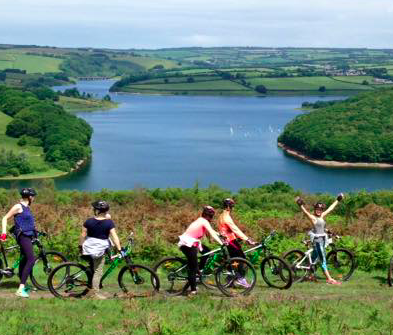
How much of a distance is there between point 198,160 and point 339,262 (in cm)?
10075

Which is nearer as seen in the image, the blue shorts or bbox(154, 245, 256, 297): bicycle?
bbox(154, 245, 256, 297): bicycle

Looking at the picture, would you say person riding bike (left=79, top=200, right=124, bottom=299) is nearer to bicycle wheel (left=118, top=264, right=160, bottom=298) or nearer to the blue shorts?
bicycle wheel (left=118, top=264, right=160, bottom=298)

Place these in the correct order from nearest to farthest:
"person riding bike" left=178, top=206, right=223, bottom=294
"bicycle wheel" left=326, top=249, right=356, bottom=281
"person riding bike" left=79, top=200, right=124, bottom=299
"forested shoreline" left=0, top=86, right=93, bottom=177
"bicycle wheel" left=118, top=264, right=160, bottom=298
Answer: "person riding bike" left=79, top=200, right=124, bottom=299
"person riding bike" left=178, top=206, right=223, bottom=294
"bicycle wheel" left=118, top=264, right=160, bottom=298
"bicycle wheel" left=326, top=249, right=356, bottom=281
"forested shoreline" left=0, top=86, right=93, bottom=177

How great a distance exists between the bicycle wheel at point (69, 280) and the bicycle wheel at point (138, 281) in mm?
627

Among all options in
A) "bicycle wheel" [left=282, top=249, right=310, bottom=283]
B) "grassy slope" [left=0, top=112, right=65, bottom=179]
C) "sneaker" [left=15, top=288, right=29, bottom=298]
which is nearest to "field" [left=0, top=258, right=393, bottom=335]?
"sneaker" [left=15, top=288, right=29, bottom=298]

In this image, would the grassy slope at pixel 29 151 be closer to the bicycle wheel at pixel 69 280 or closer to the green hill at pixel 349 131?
the green hill at pixel 349 131

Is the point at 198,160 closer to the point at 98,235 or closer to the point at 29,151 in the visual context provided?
the point at 29,151

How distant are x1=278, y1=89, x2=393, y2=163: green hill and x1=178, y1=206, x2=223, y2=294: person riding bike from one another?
11719cm

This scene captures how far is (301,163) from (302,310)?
114 meters

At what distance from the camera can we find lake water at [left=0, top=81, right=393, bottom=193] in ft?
318

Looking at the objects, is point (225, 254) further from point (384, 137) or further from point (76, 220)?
point (384, 137)

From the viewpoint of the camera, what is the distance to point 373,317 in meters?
9.66

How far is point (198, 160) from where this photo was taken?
114m

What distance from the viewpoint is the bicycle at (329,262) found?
1274 centimetres
